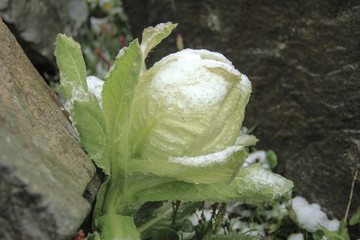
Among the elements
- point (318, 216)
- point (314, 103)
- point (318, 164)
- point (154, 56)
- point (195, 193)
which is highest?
point (154, 56)

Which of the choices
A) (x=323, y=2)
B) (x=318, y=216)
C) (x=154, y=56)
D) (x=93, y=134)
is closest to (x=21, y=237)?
(x=93, y=134)

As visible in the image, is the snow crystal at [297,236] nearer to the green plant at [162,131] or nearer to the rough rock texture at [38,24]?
the green plant at [162,131]

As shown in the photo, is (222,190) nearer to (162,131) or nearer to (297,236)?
(162,131)

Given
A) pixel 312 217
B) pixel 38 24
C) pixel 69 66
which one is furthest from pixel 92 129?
pixel 38 24

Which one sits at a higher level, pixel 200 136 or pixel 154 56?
pixel 154 56

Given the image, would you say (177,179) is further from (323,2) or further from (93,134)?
(323,2)

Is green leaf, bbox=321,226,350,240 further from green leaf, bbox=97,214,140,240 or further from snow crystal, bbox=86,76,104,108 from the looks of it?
snow crystal, bbox=86,76,104,108

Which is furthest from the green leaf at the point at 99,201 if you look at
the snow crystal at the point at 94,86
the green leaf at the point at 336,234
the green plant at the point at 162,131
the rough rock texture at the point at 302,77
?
the rough rock texture at the point at 302,77
